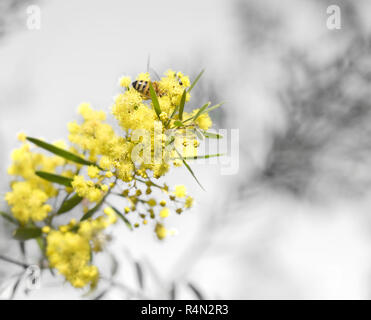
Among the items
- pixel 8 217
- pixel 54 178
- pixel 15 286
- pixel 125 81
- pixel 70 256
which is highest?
pixel 125 81

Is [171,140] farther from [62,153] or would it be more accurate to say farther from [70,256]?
[70,256]

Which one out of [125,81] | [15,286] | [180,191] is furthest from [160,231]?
[15,286]

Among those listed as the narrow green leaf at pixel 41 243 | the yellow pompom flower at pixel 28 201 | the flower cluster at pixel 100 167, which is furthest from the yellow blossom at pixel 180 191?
the narrow green leaf at pixel 41 243

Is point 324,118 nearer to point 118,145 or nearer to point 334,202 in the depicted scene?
point 334,202

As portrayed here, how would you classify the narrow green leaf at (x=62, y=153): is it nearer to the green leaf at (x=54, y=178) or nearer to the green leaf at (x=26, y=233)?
the green leaf at (x=54, y=178)

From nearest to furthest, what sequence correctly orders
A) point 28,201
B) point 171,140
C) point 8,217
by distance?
1. point 171,140
2. point 28,201
3. point 8,217

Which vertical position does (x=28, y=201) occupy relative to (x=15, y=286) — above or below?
above

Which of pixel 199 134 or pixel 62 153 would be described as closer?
pixel 199 134

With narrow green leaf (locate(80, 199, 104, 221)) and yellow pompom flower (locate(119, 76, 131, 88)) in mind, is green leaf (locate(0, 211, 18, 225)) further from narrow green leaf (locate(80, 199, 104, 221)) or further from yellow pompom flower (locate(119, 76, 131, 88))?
yellow pompom flower (locate(119, 76, 131, 88))
